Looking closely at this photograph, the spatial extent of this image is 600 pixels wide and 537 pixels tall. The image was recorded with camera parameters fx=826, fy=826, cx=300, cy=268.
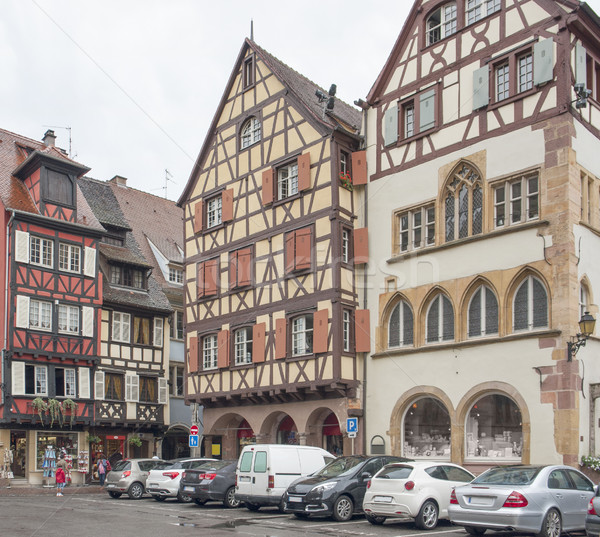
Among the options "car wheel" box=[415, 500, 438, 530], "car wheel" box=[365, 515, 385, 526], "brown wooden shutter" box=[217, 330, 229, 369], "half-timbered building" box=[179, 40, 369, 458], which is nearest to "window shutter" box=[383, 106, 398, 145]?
"half-timbered building" box=[179, 40, 369, 458]

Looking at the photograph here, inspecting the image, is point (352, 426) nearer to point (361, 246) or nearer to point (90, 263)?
point (361, 246)

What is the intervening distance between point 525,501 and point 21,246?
94.5 ft

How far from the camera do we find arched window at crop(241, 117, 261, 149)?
3322cm

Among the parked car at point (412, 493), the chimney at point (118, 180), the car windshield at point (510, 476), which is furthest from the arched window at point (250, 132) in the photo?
the car windshield at point (510, 476)

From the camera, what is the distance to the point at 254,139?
3331 cm

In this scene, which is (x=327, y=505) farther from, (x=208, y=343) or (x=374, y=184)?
(x=208, y=343)

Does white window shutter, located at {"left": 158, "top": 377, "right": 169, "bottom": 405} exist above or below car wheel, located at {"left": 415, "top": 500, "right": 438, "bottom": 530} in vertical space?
above

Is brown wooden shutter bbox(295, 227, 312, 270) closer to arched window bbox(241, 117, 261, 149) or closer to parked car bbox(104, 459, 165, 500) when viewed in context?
arched window bbox(241, 117, 261, 149)

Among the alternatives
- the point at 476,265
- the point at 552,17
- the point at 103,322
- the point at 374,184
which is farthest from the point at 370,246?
the point at 103,322

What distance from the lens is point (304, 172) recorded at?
98.4 feet

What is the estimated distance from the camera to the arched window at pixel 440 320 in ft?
84.3

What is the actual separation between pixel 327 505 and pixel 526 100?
13.1 meters

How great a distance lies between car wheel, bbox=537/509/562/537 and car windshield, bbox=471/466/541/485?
2.18 ft

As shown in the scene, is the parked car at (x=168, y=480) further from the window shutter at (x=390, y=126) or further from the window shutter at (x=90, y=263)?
the window shutter at (x=90, y=263)
